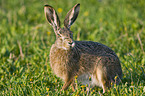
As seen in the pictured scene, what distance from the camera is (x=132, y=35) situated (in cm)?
580

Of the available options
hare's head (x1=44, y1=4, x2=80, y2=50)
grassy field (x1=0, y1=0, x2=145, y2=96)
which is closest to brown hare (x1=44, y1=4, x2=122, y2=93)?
hare's head (x1=44, y1=4, x2=80, y2=50)

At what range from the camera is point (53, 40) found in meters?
5.64

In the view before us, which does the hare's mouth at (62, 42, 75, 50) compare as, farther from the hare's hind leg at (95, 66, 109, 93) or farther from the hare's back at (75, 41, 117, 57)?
the hare's hind leg at (95, 66, 109, 93)

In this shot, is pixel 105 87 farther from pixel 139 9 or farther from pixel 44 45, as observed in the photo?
pixel 139 9

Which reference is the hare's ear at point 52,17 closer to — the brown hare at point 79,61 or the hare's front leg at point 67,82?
the brown hare at point 79,61

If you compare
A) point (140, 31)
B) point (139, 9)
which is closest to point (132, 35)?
point (140, 31)

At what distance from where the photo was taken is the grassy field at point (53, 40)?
3.92m

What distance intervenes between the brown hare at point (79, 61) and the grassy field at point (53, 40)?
0.67 ft

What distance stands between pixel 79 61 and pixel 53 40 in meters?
1.81

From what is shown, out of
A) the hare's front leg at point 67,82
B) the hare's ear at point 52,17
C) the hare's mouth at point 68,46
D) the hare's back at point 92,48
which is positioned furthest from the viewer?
the hare's back at point 92,48

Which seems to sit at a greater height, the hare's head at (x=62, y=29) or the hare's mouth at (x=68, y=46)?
the hare's head at (x=62, y=29)

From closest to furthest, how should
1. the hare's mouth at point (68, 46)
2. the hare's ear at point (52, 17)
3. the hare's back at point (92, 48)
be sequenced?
the hare's mouth at point (68, 46) < the hare's ear at point (52, 17) < the hare's back at point (92, 48)

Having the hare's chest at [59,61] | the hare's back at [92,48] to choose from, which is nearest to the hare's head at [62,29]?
the hare's chest at [59,61]

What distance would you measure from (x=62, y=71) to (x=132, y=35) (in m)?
2.57
